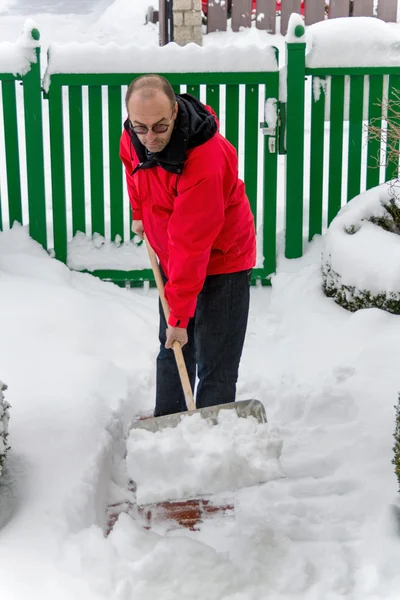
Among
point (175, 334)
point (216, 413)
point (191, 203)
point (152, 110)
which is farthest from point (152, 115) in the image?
point (216, 413)

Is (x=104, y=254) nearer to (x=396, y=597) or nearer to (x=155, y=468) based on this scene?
(x=155, y=468)

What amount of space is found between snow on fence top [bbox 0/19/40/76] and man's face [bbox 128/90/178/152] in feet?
9.90

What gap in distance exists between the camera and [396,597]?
8.66 ft

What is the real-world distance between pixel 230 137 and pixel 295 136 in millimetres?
452

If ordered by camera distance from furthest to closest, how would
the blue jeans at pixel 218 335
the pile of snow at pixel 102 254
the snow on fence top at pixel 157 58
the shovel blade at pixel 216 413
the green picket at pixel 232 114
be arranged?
the pile of snow at pixel 102 254 < the green picket at pixel 232 114 < the snow on fence top at pixel 157 58 < the blue jeans at pixel 218 335 < the shovel blade at pixel 216 413

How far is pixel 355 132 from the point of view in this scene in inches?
229

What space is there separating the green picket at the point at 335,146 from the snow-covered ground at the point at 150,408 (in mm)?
469

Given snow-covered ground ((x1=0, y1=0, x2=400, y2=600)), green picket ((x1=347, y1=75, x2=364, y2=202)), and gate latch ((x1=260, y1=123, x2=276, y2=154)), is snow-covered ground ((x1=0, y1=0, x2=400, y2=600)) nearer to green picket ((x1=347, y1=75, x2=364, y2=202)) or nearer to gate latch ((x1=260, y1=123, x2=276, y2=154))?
green picket ((x1=347, y1=75, x2=364, y2=202))

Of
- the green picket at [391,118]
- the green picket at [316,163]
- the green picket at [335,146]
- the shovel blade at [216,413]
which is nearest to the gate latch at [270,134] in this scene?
the green picket at [316,163]

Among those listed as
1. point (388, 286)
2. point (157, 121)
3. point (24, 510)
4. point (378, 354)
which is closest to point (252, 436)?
point (24, 510)

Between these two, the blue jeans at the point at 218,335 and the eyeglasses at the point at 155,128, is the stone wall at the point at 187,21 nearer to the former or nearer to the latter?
the blue jeans at the point at 218,335


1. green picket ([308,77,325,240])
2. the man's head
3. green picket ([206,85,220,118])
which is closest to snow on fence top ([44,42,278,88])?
green picket ([206,85,220,118])

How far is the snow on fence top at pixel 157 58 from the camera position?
5.54m

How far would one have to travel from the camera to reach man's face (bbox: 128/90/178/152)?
9.10 ft
